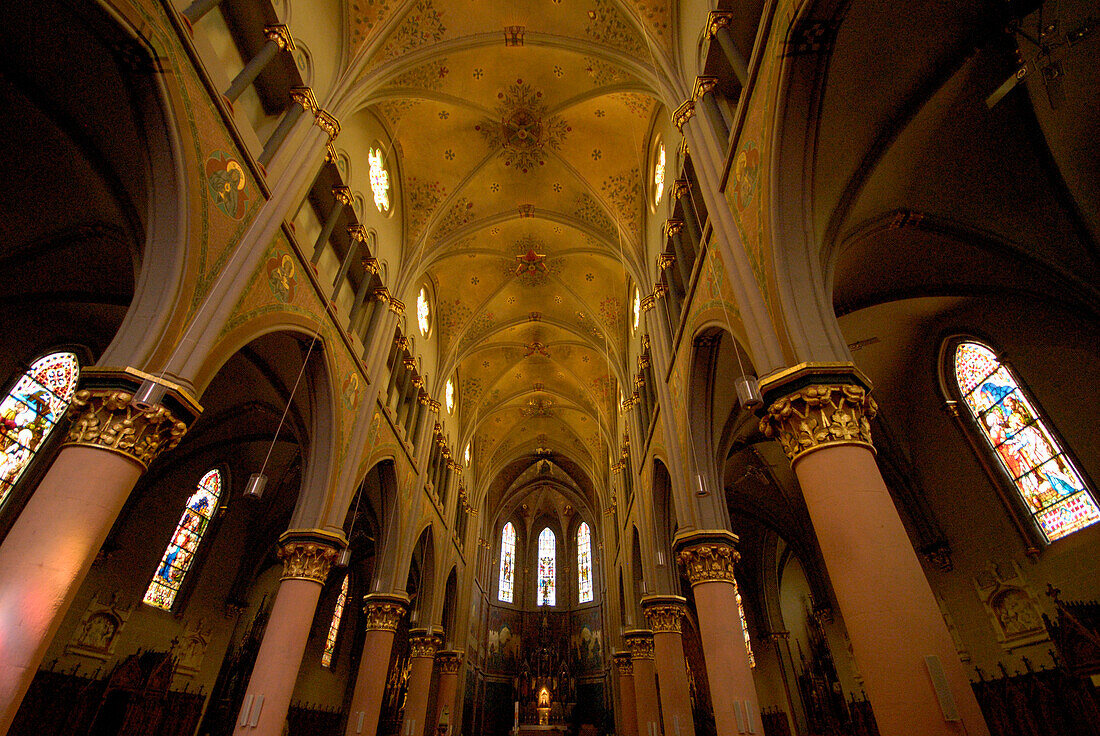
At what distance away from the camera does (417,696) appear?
15.2 metres

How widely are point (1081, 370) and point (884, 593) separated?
836cm

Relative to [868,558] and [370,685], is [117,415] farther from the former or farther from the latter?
[370,685]

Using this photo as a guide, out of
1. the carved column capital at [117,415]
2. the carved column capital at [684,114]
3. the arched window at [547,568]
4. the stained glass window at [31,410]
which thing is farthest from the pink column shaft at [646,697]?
the arched window at [547,568]

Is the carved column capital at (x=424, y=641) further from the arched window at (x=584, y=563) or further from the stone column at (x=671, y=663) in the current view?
the arched window at (x=584, y=563)

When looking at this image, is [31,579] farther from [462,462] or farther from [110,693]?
[462,462]

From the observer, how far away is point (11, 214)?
877cm

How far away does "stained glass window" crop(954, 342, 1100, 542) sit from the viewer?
30.3ft

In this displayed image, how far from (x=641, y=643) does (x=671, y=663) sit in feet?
13.1

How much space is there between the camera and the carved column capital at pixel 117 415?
5.25 meters

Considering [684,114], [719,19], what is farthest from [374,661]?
[719,19]

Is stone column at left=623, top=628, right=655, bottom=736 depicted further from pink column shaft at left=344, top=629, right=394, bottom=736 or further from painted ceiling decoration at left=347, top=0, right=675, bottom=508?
painted ceiling decoration at left=347, top=0, right=675, bottom=508

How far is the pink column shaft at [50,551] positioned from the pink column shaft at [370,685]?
26.1 ft

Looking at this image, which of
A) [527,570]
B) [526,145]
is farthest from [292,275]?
[527,570]

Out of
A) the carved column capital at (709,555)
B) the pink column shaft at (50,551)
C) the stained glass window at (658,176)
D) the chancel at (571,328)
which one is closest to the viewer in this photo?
the pink column shaft at (50,551)
